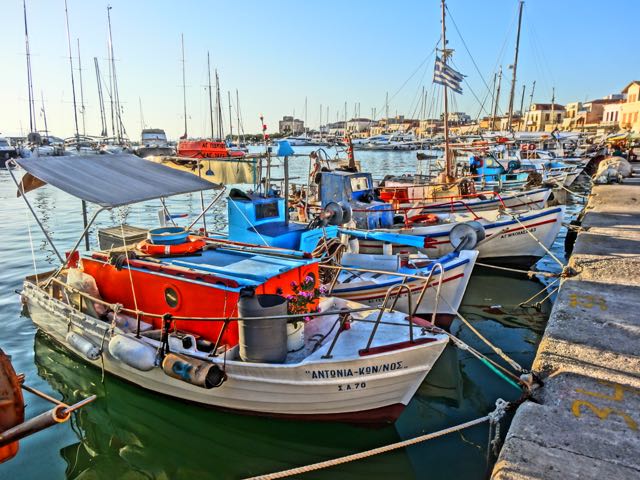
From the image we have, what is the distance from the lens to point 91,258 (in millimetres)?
8641

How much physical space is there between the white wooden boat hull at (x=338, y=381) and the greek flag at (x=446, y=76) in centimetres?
1534

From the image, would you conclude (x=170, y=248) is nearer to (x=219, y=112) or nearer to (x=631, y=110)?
(x=219, y=112)

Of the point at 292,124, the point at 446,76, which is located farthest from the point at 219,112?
the point at 292,124

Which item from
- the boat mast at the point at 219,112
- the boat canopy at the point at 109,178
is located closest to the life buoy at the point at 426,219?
the boat canopy at the point at 109,178

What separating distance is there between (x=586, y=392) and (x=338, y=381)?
117 inches

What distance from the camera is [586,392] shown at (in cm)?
524

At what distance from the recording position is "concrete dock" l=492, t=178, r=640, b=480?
4117 millimetres

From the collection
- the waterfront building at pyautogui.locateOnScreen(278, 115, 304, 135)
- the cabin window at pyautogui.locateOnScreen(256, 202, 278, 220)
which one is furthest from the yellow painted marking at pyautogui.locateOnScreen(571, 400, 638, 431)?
the waterfront building at pyautogui.locateOnScreen(278, 115, 304, 135)

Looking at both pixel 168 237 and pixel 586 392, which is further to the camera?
pixel 168 237

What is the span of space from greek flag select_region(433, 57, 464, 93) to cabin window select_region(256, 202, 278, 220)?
1199 centimetres

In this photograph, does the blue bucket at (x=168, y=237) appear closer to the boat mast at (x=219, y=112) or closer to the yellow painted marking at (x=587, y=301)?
the yellow painted marking at (x=587, y=301)

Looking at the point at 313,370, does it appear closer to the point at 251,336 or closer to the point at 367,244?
the point at 251,336

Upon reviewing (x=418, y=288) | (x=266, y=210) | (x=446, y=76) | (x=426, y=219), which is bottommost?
(x=418, y=288)

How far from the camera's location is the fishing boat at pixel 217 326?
616cm
